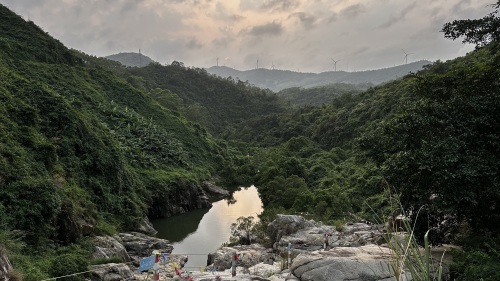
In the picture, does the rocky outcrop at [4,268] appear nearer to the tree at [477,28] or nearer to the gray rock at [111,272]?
the gray rock at [111,272]

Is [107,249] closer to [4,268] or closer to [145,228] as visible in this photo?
[145,228]

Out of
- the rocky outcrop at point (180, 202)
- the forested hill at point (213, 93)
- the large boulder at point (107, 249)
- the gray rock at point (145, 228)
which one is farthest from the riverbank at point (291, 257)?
the forested hill at point (213, 93)

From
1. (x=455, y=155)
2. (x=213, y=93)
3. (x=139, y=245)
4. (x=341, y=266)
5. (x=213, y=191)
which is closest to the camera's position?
(x=455, y=155)

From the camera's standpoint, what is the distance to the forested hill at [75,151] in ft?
55.1

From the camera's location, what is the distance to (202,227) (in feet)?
102

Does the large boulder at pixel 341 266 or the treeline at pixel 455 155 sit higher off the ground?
the treeline at pixel 455 155

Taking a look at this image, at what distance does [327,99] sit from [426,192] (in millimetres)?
124506

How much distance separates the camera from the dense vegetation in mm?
10445

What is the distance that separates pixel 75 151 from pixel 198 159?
2452 cm

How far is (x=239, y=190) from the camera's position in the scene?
47.6m

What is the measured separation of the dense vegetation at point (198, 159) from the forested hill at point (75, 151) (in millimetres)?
89

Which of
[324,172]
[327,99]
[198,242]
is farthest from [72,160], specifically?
[327,99]

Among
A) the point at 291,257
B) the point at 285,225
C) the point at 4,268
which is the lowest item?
the point at 285,225

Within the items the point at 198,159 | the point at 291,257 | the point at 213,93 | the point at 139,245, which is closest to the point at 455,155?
the point at 291,257
